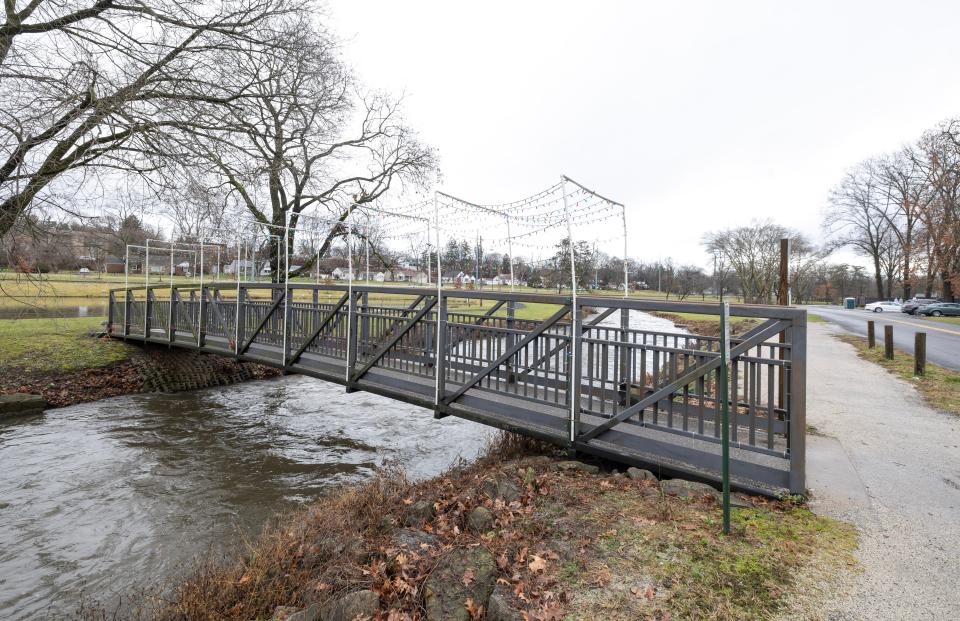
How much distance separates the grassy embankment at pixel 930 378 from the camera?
7.83 metres

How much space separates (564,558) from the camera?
3.24 metres

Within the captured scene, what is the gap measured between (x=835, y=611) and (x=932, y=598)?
0.70 m

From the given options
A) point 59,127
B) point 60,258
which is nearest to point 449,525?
point 59,127

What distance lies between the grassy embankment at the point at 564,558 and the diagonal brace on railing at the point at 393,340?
260cm

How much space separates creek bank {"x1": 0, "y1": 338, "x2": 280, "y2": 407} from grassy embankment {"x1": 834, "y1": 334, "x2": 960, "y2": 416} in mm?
16592

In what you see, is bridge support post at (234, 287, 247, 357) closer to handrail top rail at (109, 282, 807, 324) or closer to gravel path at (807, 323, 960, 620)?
handrail top rail at (109, 282, 807, 324)

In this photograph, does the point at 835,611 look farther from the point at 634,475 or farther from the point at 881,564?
the point at 634,475

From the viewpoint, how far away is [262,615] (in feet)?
10.9

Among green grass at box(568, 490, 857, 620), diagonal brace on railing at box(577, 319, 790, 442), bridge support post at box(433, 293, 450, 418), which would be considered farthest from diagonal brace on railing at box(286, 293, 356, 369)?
green grass at box(568, 490, 857, 620)

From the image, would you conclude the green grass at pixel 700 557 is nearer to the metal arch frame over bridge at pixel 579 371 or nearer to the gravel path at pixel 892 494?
the gravel path at pixel 892 494

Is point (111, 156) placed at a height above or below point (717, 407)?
above

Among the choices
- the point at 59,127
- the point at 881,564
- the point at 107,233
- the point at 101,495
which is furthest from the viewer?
the point at 107,233

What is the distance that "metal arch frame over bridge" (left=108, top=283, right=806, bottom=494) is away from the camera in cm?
403

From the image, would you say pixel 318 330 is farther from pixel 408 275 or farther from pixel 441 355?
pixel 408 275
